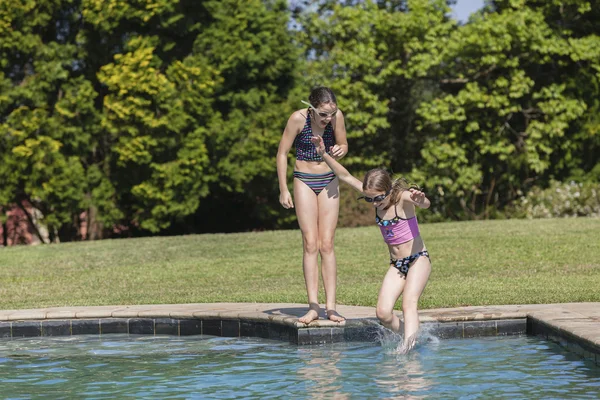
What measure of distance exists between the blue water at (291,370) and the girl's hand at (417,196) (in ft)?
3.91

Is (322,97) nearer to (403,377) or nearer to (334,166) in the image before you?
A: (334,166)

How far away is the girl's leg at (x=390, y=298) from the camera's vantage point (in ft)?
26.0

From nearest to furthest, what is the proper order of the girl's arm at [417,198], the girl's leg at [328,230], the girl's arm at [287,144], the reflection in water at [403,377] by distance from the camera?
the reflection in water at [403,377] → the girl's arm at [417,198] → the girl's arm at [287,144] → the girl's leg at [328,230]

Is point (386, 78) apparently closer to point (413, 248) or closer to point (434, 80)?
point (434, 80)

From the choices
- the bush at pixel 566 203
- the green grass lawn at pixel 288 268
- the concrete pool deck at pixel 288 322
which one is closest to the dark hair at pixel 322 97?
the concrete pool deck at pixel 288 322

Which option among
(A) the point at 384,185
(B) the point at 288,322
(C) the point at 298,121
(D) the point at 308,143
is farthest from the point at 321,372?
(C) the point at 298,121

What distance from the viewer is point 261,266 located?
601 inches

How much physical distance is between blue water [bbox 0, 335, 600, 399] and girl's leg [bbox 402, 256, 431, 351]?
14 centimetres

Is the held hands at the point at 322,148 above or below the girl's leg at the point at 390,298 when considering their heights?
above

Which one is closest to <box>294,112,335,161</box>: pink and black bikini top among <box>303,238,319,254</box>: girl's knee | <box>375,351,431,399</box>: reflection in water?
<box>303,238,319,254</box>: girl's knee

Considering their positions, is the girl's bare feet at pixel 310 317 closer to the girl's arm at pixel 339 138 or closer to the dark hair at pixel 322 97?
the girl's arm at pixel 339 138

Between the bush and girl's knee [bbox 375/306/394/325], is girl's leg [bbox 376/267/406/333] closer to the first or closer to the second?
girl's knee [bbox 375/306/394/325]

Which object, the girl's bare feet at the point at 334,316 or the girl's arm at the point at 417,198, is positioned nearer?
the girl's arm at the point at 417,198

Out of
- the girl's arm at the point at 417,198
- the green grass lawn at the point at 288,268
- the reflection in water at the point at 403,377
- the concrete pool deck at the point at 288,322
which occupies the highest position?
the girl's arm at the point at 417,198
